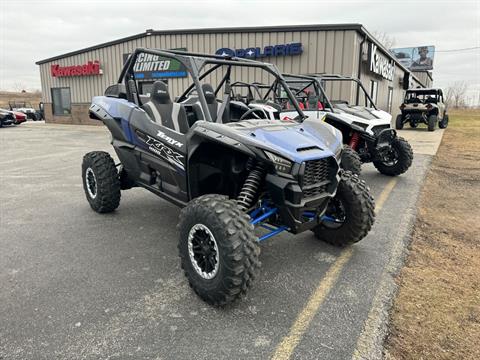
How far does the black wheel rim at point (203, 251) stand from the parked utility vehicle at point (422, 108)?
660 inches

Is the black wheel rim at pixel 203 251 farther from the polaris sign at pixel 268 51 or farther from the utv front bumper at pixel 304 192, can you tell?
the polaris sign at pixel 268 51

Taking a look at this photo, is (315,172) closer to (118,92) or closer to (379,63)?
(118,92)

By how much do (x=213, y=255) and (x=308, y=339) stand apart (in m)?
0.91

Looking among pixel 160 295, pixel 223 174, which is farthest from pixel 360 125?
pixel 160 295

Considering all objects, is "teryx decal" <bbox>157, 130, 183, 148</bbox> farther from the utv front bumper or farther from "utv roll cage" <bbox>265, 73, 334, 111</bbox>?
"utv roll cage" <bbox>265, 73, 334, 111</bbox>

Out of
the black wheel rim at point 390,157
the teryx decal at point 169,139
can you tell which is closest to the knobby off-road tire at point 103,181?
the teryx decal at point 169,139

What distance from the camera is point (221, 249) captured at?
2672 millimetres

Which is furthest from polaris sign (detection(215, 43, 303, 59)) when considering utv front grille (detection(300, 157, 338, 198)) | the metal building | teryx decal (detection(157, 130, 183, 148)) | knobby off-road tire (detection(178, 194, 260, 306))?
knobby off-road tire (detection(178, 194, 260, 306))

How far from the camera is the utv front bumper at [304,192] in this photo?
2928 millimetres

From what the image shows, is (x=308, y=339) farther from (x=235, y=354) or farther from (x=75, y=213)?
(x=75, y=213)

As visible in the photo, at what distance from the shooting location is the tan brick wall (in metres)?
21.5

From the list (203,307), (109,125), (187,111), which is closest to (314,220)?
(203,307)

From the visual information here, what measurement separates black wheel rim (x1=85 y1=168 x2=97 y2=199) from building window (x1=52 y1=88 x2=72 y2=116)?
19.6 m

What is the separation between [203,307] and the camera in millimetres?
2834
